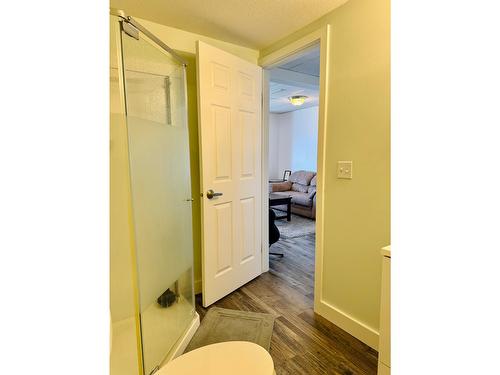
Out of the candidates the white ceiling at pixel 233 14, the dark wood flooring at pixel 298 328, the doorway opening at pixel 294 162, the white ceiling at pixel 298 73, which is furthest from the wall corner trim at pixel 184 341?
the white ceiling at pixel 298 73

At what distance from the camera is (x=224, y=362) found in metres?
0.96

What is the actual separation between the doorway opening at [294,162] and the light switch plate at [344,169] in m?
0.94

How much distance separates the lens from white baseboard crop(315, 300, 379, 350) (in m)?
1.60

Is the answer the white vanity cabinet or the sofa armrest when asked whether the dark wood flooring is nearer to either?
the white vanity cabinet

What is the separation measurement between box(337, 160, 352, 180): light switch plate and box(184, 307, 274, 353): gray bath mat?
1.19m

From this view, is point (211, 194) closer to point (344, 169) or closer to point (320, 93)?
point (344, 169)

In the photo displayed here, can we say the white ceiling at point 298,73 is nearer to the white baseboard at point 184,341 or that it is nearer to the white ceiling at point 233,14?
the white ceiling at point 233,14

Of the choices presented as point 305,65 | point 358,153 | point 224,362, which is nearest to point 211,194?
point 358,153

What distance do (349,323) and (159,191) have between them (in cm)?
156

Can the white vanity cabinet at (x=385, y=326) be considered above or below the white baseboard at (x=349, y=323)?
above

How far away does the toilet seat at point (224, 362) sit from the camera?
0.92 m
